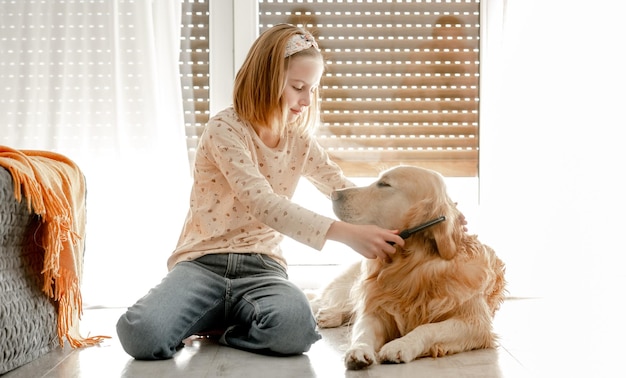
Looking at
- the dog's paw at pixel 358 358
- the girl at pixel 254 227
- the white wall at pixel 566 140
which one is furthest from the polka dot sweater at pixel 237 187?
the white wall at pixel 566 140

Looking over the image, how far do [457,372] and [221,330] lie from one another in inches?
27.2

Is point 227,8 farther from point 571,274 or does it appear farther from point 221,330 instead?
point 571,274

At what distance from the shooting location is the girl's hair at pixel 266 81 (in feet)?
6.77

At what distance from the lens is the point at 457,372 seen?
5.54 ft

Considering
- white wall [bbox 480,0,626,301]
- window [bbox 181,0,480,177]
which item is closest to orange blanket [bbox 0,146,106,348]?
Answer: window [bbox 181,0,480,177]

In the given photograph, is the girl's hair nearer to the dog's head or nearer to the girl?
the girl

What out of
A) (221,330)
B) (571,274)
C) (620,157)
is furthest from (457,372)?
(620,157)

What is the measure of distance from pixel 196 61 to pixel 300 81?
103 cm

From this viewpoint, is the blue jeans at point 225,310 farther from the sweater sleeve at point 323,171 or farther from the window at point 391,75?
the window at point 391,75

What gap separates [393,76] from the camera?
3.06 m

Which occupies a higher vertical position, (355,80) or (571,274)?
(355,80)

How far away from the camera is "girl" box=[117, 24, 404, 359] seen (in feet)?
5.97

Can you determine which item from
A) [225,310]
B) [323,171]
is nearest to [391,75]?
[323,171]

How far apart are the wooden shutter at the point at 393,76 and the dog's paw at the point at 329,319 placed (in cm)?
83
